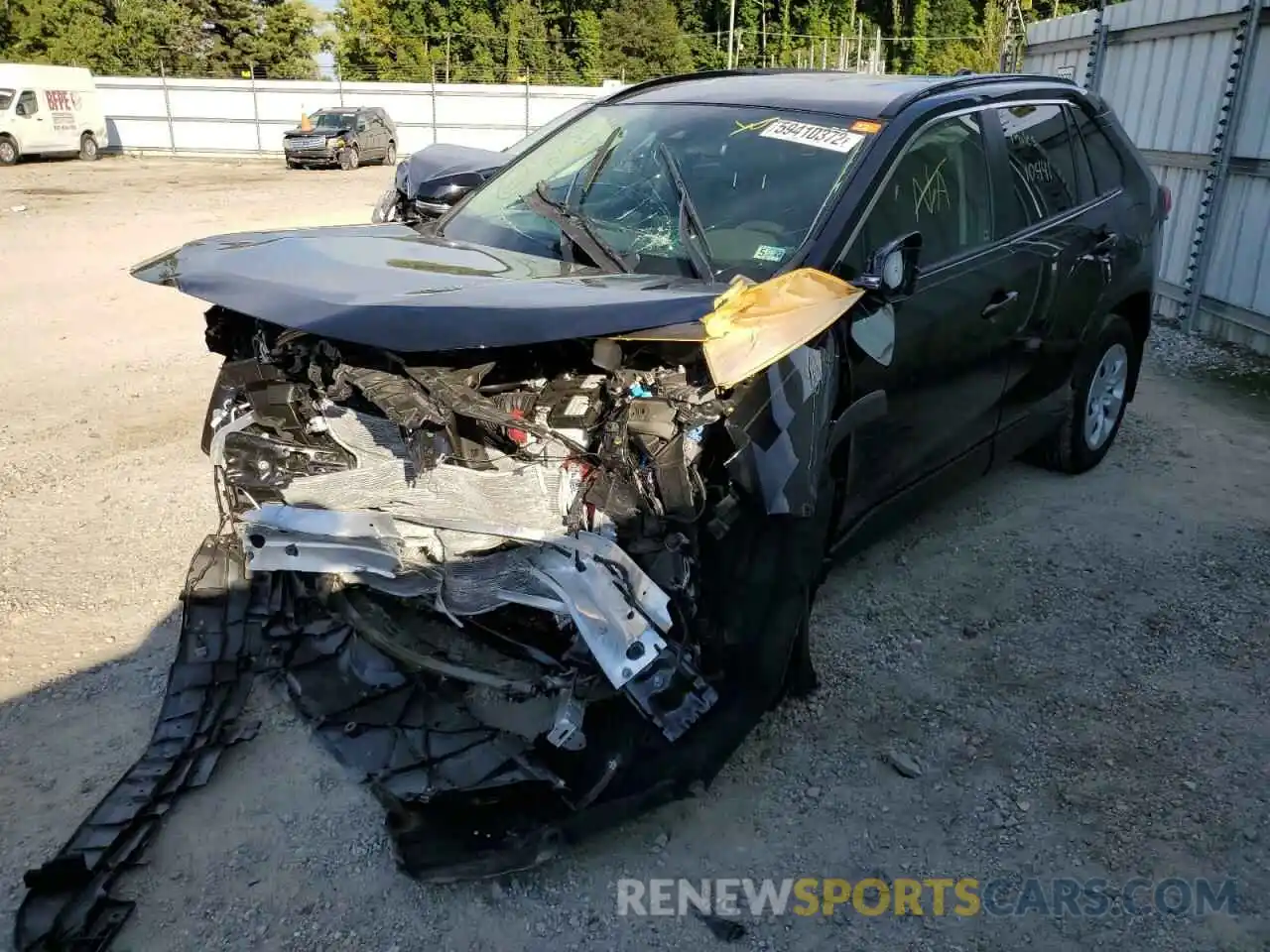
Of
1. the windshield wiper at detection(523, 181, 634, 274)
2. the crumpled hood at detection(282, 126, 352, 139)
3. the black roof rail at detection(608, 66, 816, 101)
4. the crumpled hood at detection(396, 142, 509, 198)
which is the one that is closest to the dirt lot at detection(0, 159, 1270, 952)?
the windshield wiper at detection(523, 181, 634, 274)

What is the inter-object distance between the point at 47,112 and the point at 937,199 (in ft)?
86.6

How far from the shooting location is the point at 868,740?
3.09m

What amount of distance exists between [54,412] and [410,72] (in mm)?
44084

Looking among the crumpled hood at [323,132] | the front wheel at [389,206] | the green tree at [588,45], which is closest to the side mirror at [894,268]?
the front wheel at [389,206]

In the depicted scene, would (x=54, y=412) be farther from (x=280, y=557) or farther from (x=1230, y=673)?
(x=1230, y=673)

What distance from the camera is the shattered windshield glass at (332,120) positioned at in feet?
79.3

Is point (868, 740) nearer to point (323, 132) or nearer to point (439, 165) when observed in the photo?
point (439, 165)

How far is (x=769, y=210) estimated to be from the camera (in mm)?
3273

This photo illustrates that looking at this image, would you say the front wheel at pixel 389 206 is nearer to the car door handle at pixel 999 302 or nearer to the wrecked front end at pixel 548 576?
the wrecked front end at pixel 548 576

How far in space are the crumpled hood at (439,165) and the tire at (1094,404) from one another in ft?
10.6

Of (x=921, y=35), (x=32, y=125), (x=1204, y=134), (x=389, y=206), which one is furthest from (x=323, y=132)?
(x=921, y=35)

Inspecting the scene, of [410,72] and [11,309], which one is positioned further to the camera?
[410,72]

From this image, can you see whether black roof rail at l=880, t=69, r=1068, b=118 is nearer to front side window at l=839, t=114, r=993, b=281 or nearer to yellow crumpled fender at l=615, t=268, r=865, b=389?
front side window at l=839, t=114, r=993, b=281

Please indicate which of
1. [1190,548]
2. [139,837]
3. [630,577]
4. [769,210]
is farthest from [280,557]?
[1190,548]
